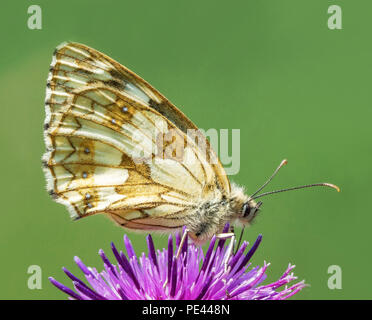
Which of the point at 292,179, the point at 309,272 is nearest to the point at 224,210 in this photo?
the point at 309,272

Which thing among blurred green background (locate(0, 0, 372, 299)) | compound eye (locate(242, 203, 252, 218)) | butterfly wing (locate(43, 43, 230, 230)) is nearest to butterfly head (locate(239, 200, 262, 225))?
compound eye (locate(242, 203, 252, 218))

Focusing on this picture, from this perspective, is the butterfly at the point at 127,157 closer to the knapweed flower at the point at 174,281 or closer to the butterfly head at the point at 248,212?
the butterfly head at the point at 248,212

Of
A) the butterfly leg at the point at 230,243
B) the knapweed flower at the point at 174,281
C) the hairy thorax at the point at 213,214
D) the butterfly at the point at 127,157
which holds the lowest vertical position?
the knapweed flower at the point at 174,281

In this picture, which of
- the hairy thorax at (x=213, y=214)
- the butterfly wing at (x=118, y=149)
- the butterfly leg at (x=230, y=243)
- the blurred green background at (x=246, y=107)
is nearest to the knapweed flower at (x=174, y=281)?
the butterfly leg at (x=230, y=243)

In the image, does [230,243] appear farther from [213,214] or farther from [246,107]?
[246,107]

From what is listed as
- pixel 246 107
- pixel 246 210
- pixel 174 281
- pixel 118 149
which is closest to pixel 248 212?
pixel 246 210

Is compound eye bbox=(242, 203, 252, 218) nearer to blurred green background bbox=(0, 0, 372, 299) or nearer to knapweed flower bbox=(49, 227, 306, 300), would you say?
knapweed flower bbox=(49, 227, 306, 300)
